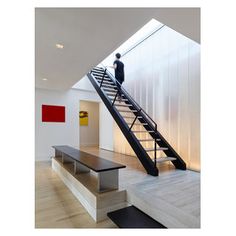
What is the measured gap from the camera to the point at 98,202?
195 centimetres

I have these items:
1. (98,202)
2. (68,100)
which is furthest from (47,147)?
(98,202)

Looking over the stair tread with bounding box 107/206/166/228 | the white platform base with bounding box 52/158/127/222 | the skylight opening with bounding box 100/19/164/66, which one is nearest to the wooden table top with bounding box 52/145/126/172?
the white platform base with bounding box 52/158/127/222

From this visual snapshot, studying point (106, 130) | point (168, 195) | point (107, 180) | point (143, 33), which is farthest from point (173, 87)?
point (106, 130)

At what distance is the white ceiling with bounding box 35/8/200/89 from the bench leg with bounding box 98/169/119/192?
1966 mm

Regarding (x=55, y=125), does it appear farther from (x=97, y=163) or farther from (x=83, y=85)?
(x=97, y=163)

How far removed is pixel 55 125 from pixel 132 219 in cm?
480

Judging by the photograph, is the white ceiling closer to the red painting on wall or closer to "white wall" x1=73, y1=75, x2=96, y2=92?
the red painting on wall

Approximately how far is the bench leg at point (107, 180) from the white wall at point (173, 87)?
1.88 metres

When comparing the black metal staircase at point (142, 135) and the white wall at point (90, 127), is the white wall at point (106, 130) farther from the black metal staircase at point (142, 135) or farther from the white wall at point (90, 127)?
the white wall at point (90, 127)

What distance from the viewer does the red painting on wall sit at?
556 cm

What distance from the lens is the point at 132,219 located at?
1.78 metres

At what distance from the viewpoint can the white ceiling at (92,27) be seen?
5.45 feet

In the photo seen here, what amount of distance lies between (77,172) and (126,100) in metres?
2.65
